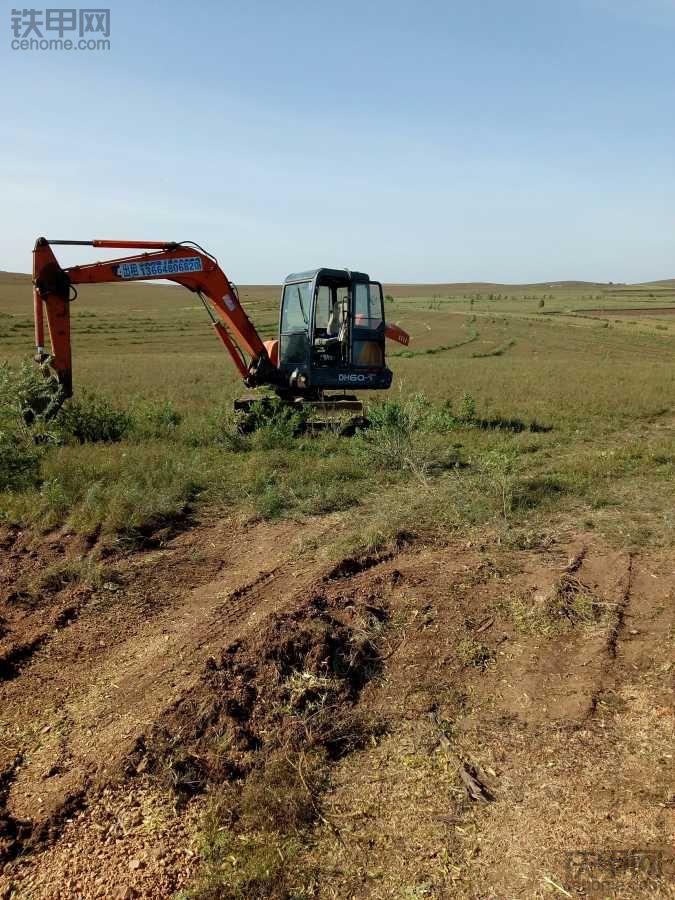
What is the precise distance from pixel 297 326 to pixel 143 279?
275 cm

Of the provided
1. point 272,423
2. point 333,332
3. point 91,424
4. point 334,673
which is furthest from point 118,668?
point 333,332

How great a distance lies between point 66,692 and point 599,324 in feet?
173

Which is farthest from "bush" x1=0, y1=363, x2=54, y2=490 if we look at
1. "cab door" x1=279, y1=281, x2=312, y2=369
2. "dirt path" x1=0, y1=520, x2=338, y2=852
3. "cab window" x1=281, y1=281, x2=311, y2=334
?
"cab window" x1=281, y1=281, x2=311, y2=334

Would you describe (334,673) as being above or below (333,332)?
below

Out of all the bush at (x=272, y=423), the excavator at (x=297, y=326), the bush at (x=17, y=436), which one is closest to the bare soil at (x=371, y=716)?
the bush at (x=17, y=436)

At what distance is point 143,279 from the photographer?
11.7m

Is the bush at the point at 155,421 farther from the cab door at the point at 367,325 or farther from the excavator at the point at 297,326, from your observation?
the cab door at the point at 367,325

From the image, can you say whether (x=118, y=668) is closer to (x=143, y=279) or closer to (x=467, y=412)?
(x=143, y=279)

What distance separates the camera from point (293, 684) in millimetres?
4336

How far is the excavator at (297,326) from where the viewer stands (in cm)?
1160

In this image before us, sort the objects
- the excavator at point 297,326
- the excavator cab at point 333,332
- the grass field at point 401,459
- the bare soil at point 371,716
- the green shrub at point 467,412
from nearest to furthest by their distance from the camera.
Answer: the bare soil at point 371,716 → the grass field at point 401,459 → the excavator at point 297,326 → the excavator cab at point 333,332 → the green shrub at point 467,412

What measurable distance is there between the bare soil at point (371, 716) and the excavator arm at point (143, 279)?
556 centimetres

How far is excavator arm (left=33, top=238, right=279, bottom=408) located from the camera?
10.9 meters

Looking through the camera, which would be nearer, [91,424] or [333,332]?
[91,424]
